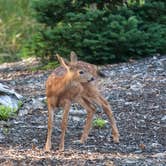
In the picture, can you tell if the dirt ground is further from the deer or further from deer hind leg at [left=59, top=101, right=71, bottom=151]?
the deer

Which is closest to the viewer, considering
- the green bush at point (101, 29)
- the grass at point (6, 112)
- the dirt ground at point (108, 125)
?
the dirt ground at point (108, 125)

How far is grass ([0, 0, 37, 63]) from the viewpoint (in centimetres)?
2039

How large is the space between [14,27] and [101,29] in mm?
7953

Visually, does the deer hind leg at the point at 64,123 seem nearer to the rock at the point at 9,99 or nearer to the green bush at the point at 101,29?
the rock at the point at 9,99

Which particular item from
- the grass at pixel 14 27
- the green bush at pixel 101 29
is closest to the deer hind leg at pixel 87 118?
the green bush at pixel 101 29

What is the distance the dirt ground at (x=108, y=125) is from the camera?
8.44m

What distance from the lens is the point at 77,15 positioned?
1404cm

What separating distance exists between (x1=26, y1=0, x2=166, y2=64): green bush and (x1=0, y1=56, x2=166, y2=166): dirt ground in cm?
35

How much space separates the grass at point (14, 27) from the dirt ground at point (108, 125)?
20.4ft

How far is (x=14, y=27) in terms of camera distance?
856 inches

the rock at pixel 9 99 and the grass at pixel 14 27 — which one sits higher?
the grass at pixel 14 27

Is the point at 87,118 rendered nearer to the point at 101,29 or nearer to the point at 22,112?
the point at 22,112

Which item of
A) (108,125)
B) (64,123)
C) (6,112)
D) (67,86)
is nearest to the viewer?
(64,123)

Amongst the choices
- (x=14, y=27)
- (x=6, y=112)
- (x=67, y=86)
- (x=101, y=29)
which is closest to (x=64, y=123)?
(x=67, y=86)
